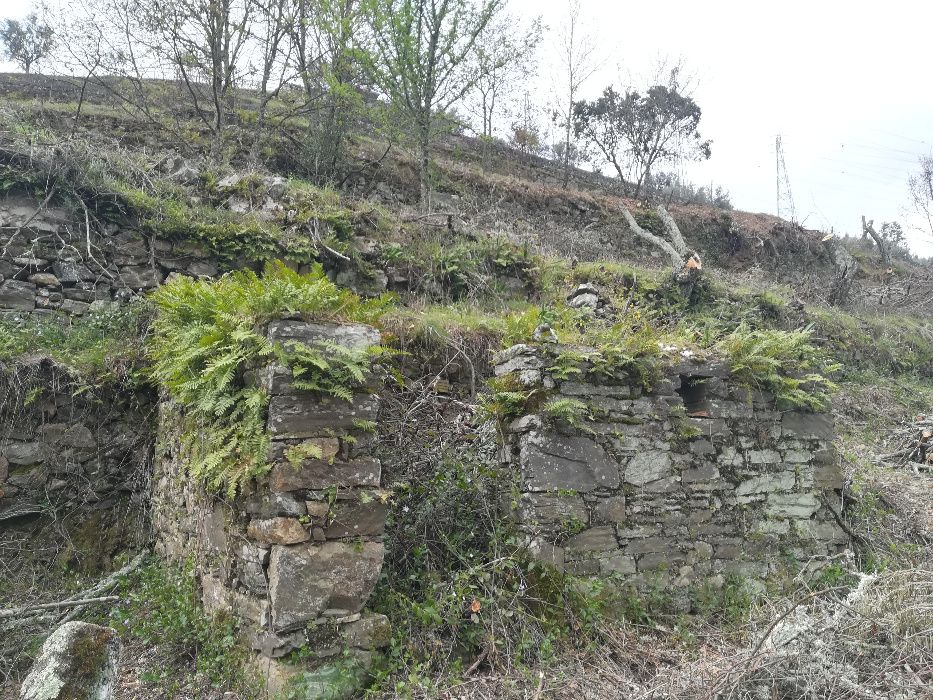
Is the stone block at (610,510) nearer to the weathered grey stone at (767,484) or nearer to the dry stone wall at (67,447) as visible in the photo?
the weathered grey stone at (767,484)

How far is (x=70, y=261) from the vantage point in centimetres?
799

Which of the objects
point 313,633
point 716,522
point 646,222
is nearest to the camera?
point 313,633

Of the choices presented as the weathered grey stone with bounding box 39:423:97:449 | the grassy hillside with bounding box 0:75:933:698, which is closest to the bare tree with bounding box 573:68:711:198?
the grassy hillside with bounding box 0:75:933:698

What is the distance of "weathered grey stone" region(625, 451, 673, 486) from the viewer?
5098 millimetres

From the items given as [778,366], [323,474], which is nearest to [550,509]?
[323,474]

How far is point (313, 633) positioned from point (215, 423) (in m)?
1.70

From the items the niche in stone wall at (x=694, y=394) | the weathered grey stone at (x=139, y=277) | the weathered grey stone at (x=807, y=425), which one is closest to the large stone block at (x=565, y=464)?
the niche in stone wall at (x=694, y=394)

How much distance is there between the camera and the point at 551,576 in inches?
181

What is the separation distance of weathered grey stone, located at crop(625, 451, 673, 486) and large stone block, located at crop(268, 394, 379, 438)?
7.63 feet

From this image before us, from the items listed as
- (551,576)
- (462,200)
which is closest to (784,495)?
(551,576)

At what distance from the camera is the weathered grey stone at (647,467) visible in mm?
5098

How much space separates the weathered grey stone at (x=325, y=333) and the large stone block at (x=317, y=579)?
137 cm

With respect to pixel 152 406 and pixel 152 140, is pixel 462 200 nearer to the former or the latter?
pixel 152 140

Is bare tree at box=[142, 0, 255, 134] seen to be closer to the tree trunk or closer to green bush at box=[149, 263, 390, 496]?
the tree trunk
